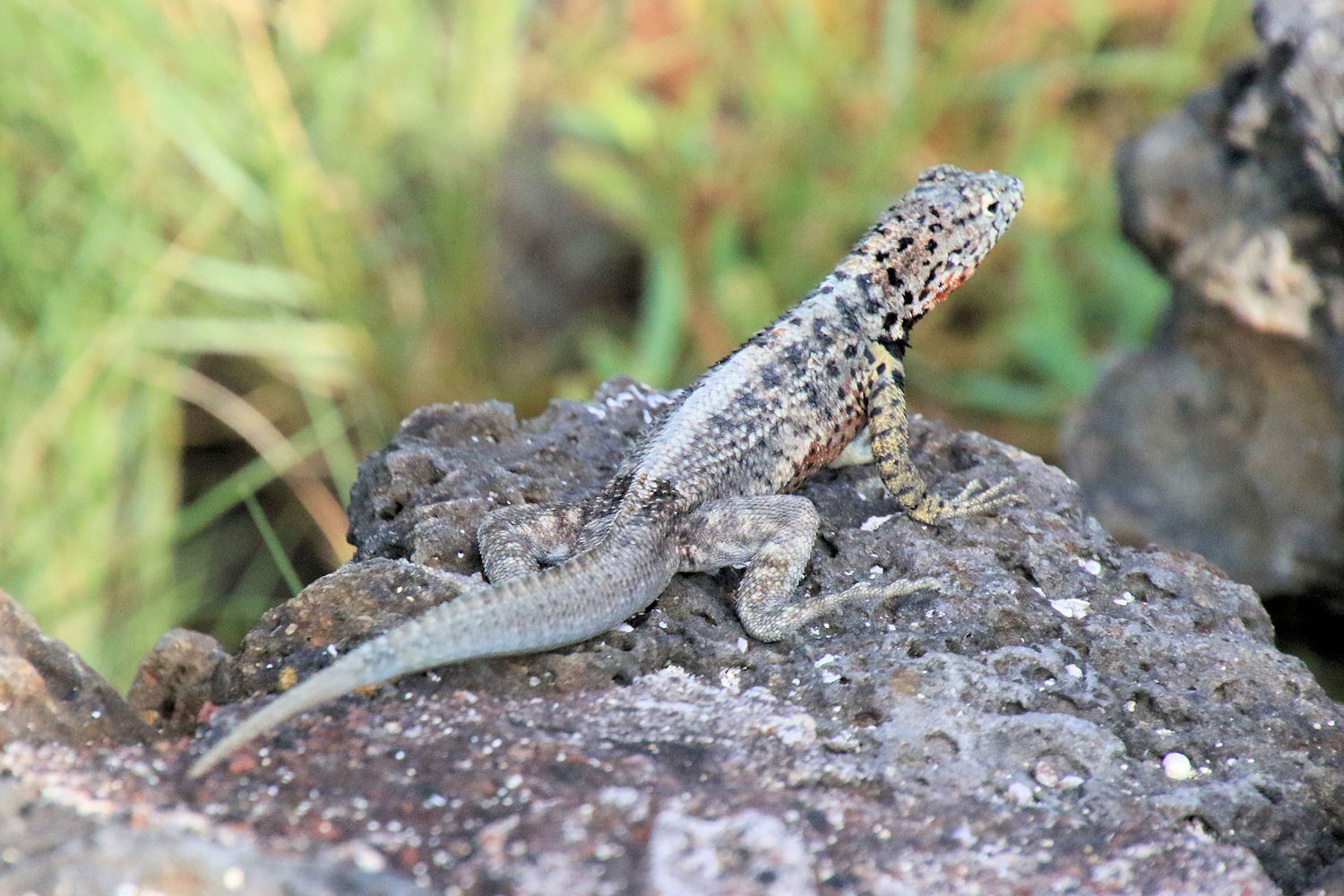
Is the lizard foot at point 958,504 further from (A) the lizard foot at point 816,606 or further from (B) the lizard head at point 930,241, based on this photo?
(B) the lizard head at point 930,241

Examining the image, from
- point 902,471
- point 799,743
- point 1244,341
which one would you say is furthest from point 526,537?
point 1244,341

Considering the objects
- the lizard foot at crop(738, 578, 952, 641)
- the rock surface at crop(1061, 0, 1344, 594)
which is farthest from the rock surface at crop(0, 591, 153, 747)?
the rock surface at crop(1061, 0, 1344, 594)

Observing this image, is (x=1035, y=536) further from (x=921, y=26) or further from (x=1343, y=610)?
(x=921, y=26)

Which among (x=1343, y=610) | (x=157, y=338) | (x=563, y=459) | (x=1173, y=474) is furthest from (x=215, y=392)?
(x=1343, y=610)

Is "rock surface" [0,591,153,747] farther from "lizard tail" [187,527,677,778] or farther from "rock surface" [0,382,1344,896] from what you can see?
"lizard tail" [187,527,677,778]

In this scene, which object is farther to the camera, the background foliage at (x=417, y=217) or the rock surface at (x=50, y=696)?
the background foliage at (x=417, y=217)

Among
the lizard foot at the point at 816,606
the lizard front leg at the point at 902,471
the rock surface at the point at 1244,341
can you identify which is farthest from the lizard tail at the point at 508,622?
the rock surface at the point at 1244,341

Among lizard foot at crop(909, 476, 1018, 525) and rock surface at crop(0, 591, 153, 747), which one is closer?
rock surface at crop(0, 591, 153, 747)
